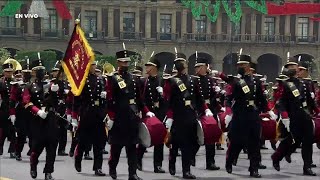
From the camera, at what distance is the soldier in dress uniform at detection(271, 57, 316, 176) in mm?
11605

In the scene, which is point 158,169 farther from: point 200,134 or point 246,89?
point 246,89

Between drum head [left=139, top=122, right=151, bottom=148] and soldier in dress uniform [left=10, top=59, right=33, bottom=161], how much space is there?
6.83 ft

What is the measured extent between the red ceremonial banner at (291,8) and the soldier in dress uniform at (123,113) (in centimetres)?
4915

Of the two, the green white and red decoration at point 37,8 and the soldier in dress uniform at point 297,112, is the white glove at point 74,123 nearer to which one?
the soldier in dress uniform at point 297,112

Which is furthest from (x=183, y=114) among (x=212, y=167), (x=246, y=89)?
(x=212, y=167)

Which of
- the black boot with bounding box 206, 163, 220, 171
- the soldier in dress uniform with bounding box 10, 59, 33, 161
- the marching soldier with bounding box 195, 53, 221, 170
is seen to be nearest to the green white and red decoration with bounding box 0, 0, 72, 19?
the soldier in dress uniform with bounding box 10, 59, 33, 161

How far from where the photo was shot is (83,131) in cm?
1178

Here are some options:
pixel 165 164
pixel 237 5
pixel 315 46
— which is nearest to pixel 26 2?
pixel 237 5

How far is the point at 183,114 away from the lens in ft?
37.1

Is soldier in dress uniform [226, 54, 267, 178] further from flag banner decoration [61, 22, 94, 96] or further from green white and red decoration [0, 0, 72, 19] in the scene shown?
green white and red decoration [0, 0, 72, 19]

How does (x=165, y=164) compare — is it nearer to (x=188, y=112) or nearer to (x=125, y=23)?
(x=188, y=112)

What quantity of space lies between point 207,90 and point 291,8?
4722 centimetres

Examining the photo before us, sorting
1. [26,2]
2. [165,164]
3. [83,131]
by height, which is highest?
[26,2]

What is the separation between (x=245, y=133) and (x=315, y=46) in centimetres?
4974
